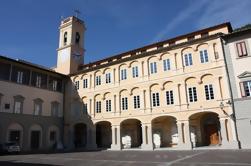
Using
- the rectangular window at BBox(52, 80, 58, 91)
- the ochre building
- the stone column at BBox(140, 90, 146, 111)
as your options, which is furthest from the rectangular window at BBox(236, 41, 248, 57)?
the rectangular window at BBox(52, 80, 58, 91)

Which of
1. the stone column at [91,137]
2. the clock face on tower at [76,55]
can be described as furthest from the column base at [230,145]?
the clock face on tower at [76,55]

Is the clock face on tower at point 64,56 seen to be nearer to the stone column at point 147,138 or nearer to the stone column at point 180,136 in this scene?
the stone column at point 147,138

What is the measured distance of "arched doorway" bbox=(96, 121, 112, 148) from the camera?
38.9 m

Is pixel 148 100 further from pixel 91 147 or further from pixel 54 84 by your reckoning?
pixel 54 84

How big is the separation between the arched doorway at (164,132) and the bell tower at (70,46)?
1732cm

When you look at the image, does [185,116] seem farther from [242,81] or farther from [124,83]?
[124,83]

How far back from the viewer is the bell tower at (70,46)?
139ft

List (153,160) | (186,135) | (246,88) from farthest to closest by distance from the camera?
(186,135) < (246,88) < (153,160)

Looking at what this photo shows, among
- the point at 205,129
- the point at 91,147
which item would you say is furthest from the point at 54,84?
the point at 205,129

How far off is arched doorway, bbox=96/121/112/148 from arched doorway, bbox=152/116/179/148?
28.1 ft

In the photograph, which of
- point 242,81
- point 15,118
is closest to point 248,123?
point 242,81

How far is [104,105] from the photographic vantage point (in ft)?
117

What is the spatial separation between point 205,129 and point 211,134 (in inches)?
35.6

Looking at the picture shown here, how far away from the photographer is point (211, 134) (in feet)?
101
